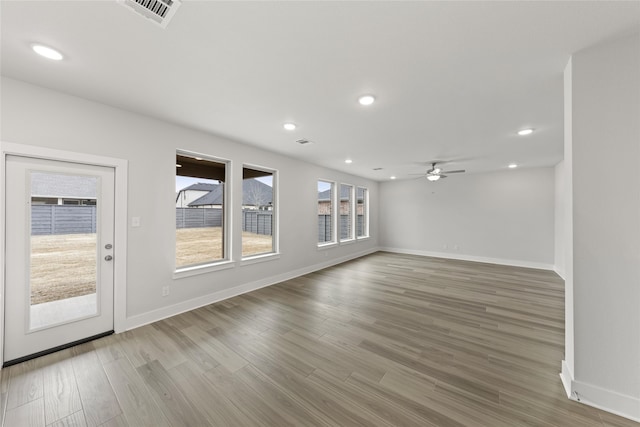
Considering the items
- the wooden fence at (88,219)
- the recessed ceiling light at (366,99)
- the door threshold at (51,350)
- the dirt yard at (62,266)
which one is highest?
the recessed ceiling light at (366,99)

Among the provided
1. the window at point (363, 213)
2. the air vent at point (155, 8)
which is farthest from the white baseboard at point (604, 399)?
the window at point (363, 213)

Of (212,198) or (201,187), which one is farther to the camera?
(212,198)

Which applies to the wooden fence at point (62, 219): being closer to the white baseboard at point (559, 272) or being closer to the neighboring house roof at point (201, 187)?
the neighboring house roof at point (201, 187)

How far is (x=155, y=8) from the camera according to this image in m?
1.35

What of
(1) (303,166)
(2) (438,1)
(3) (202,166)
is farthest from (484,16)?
(1) (303,166)

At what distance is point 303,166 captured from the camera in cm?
524

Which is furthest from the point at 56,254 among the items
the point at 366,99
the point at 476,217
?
the point at 476,217

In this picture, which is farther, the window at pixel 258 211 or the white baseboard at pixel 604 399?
the window at pixel 258 211

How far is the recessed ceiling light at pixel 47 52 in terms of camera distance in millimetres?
1661

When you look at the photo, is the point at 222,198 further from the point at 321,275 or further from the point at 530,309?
the point at 530,309

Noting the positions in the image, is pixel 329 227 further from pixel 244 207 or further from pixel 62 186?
pixel 62 186

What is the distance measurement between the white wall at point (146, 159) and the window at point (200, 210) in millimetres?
231

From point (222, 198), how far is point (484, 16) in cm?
384

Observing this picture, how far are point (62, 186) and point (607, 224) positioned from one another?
4842 mm
